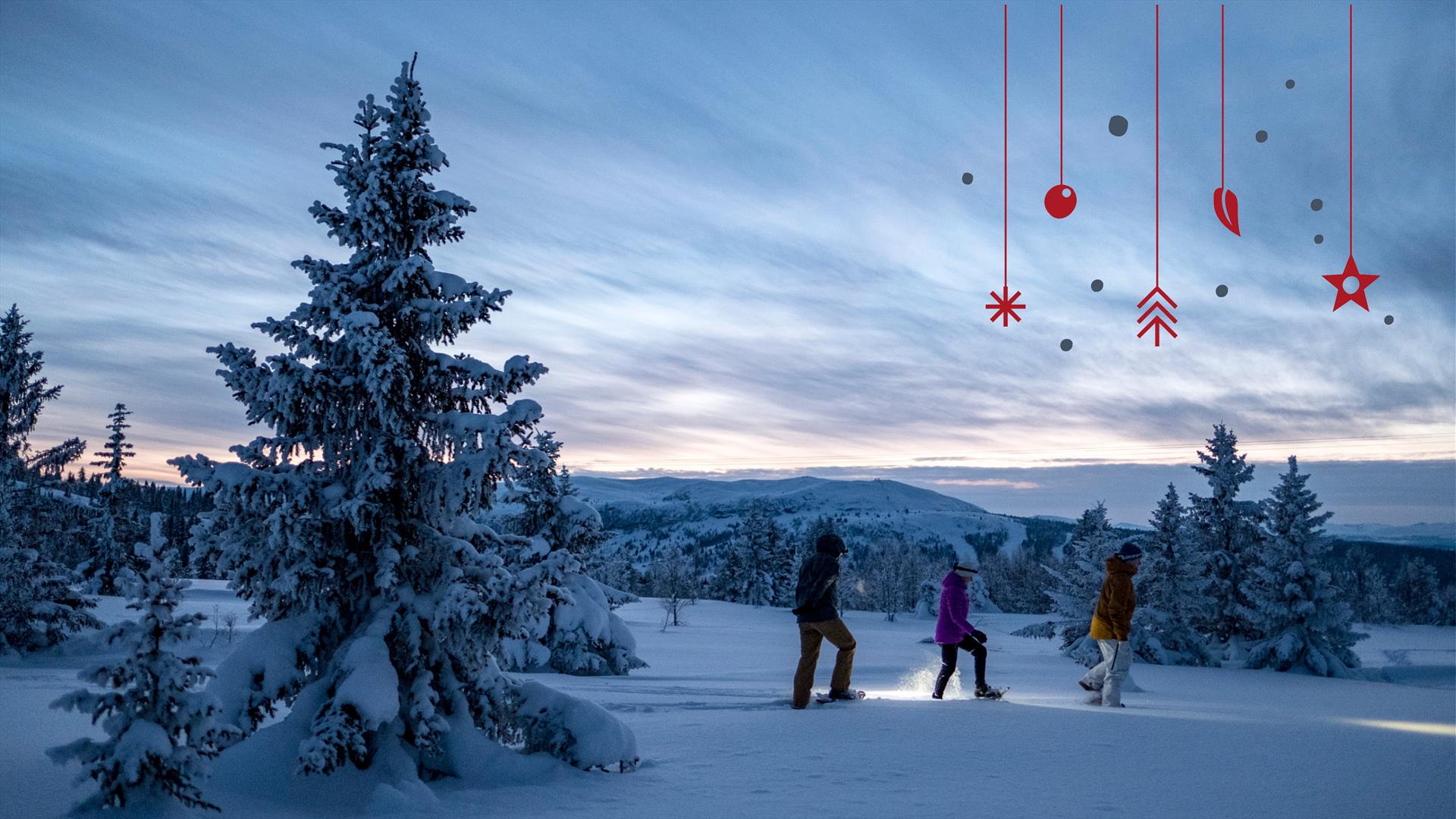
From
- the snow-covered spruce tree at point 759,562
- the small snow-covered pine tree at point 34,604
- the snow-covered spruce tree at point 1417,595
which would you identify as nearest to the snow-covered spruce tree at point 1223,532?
the small snow-covered pine tree at point 34,604

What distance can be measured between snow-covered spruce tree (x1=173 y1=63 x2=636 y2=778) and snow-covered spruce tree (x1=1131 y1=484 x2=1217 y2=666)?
26.9 metres

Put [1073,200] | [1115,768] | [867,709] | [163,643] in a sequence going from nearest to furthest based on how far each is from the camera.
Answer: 1. [163,643]
2. [1115,768]
3. [867,709]
4. [1073,200]

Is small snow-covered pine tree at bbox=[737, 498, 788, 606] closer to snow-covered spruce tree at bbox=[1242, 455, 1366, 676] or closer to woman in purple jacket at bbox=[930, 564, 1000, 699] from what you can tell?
snow-covered spruce tree at bbox=[1242, 455, 1366, 676]

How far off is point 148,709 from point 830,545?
23.2ft

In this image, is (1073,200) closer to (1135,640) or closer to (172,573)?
(172,573)

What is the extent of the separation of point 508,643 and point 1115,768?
55.5 feet

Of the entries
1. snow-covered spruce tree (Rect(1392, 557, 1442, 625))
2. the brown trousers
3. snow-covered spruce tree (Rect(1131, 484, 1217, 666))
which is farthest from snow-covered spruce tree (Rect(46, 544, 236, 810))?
snow-covered spruce tree (Rect(1392, 557, 1442, 625))

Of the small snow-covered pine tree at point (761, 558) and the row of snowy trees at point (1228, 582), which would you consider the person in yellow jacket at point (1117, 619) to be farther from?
the small snow-covered pine tree at point (761, 558)

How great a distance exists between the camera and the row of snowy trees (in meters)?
27.5

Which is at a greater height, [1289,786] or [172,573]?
[172,573]

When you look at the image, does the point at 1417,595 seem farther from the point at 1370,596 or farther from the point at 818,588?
the point at 818,588

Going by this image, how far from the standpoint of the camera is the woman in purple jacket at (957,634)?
11203 mm

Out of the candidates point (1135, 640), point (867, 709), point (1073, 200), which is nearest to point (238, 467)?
point (867, 709)

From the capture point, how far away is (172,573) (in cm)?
488
